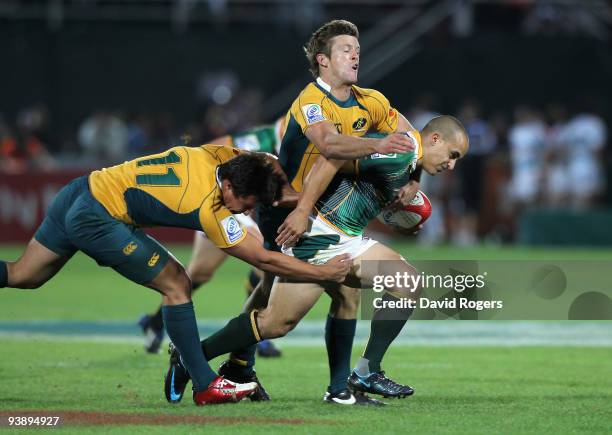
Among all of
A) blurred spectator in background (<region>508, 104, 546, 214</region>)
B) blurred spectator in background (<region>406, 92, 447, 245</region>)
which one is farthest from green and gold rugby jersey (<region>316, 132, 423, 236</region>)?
blurred spectator in background (<region>406, 92, 447, 245</region>)

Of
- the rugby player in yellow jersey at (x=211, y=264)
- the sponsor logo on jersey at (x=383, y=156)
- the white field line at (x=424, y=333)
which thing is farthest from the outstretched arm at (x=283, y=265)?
the white field line at (x=424, y=333)

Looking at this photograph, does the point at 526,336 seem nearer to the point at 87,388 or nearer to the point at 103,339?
the point at 103,339

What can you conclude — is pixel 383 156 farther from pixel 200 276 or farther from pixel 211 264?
pixel 200 276

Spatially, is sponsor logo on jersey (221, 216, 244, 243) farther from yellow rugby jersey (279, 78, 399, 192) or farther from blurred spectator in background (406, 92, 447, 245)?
blurred spectator in background (406, 92, 447, 245)

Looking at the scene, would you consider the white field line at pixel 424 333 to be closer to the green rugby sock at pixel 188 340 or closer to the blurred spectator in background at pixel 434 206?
the green rugby sock at pixel 188 340

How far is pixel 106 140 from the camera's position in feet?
69.1

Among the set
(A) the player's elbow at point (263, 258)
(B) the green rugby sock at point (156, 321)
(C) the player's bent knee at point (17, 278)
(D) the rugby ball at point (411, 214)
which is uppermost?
(D) the rugby ball at point (411, 214)

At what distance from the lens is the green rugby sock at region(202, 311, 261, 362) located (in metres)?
7.25

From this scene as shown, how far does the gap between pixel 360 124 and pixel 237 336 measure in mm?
1478

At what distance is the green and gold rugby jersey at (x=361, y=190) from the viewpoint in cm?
725

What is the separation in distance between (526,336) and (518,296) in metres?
2.11

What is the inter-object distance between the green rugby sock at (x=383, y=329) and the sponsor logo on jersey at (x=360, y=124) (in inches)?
40.0

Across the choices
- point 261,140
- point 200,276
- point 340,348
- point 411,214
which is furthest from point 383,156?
point 200,276

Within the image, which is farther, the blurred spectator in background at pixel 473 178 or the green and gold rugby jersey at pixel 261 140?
the blurred spectator in background at pixel 473 178
